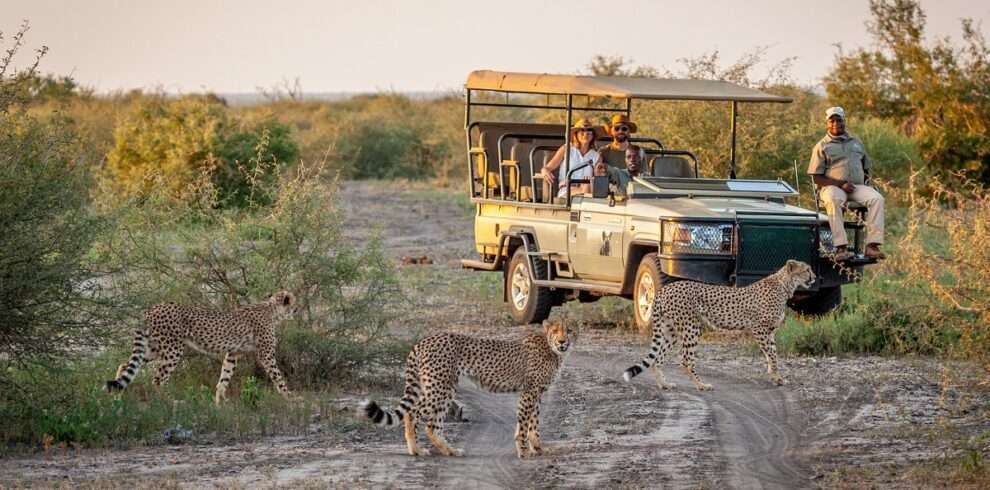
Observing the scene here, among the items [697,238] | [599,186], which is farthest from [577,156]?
[697,238]

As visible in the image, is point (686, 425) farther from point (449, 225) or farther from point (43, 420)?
point (449, 225)

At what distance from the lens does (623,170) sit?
15430 millimetres

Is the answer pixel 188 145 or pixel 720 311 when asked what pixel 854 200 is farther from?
pixel 188 145

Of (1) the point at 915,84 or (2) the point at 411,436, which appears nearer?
(2) the point at 411,436

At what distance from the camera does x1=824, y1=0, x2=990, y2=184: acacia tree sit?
101ft

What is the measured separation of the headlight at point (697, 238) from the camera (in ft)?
45.1

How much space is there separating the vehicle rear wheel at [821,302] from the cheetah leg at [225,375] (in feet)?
18.6

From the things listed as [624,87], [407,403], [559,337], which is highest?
[624,87]

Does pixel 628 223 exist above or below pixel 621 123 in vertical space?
below

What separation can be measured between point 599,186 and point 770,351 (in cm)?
305

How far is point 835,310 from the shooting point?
590 inches

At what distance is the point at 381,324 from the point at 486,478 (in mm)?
3614

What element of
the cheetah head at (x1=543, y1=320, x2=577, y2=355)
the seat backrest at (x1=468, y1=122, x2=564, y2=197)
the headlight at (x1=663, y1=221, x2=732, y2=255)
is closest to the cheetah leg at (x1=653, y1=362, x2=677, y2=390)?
the headlight at (x1=663, y1=221, x2=732, y2=255)

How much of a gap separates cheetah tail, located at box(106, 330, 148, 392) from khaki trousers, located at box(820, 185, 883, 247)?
5.93 meters
